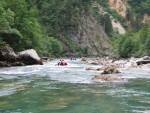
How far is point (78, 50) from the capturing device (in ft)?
547

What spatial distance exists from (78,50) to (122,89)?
459ft

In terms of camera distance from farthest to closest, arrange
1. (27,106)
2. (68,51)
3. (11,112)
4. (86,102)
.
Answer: (68,51) < (86,102) < (27,106) < (11,112)

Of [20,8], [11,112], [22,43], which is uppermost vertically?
[20,8]

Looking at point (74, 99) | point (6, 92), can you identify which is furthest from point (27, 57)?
point (74, 99)

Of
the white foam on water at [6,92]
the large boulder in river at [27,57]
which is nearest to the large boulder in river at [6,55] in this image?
the large boulder in river at [27,57]

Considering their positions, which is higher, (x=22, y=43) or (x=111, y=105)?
(x=22, y=43)

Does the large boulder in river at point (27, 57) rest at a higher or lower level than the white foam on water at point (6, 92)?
higher

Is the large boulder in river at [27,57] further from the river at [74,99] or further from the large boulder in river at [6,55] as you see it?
the river at [74,99]

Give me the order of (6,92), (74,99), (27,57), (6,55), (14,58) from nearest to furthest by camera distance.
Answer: (74,99) < (6,92) < (6,55) < (14,58) < (27,57)

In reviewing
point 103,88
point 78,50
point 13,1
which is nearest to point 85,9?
point 78,50

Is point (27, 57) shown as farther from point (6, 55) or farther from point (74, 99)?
point (74, 99)

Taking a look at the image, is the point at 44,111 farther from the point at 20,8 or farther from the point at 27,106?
the point at 20,8

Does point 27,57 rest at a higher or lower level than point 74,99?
higher

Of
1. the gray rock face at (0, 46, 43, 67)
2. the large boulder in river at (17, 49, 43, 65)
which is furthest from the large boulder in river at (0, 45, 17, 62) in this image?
the large boulder in river at (17, 49, 43, 65)
